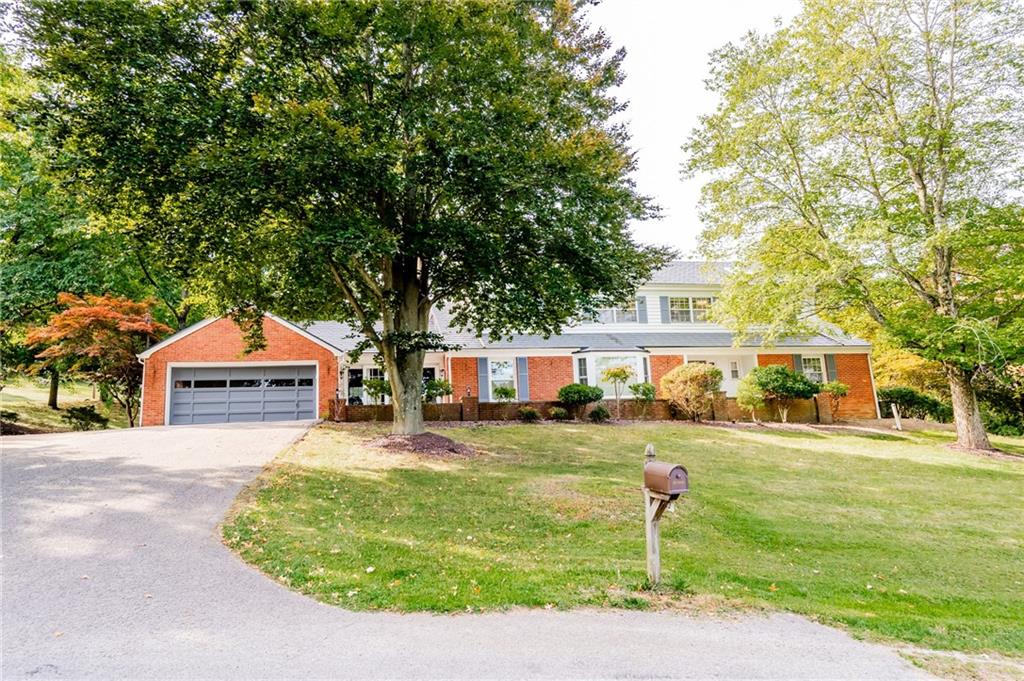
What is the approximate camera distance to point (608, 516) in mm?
7590

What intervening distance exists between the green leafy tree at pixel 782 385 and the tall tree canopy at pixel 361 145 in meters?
9.80

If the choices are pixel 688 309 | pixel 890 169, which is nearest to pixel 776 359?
pixel 688 309

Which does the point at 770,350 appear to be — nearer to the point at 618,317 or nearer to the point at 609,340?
the point at 618,317

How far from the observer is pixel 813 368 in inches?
894

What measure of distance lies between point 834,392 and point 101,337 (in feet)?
90.8

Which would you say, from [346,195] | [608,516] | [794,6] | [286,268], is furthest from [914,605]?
[794,6]

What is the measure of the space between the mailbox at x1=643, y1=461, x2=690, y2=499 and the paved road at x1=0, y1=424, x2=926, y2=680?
1.07 metres

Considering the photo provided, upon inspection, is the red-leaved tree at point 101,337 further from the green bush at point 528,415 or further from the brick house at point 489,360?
the green bush at point 528,415

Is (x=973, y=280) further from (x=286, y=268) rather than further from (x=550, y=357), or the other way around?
(x=286, y=268)

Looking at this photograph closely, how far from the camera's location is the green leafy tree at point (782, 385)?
19156 mm

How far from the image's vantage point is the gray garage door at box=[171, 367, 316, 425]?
18625 millimetres

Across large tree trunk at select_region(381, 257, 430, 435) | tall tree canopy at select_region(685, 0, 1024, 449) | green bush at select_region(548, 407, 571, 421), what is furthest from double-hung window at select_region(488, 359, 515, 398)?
tall tree canopy at select_region(685, 0, 1024, 449)

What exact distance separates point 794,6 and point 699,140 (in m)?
4.73

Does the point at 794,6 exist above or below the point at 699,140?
above
